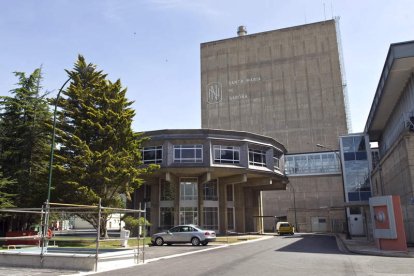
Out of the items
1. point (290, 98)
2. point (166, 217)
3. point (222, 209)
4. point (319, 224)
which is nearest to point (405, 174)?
point (222, 209)

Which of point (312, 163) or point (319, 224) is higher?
point (312, 163)

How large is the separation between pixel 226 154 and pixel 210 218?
327 inches

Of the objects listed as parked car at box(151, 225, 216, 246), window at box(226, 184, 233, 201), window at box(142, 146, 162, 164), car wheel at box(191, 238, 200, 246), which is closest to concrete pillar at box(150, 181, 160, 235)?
window at box(142, 146, 162, 164)

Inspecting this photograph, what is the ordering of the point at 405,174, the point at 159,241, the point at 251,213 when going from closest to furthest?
1. the point at 405,174
2. the point at 159,241
3. the point at 251,213

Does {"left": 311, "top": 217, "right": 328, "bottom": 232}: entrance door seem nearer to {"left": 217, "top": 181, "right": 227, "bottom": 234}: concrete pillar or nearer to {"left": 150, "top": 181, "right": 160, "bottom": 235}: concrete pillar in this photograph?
{"left": 217, "top": 181, "right": 227, "bottom": 234}: concrete pillar

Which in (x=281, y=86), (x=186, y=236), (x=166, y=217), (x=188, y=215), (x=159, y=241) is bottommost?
(x=159, y=241)

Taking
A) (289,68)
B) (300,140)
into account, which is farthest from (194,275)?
(289,68)

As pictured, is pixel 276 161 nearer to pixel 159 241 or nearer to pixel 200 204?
pixel 200 204

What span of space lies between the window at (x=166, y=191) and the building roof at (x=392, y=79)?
78.3 feet

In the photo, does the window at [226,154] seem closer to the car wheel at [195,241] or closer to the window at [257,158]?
the window at [257,158]

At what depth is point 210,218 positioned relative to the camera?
44.7m

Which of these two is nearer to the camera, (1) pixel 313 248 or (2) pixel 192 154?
(1) pixel 313 248

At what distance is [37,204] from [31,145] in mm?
6058

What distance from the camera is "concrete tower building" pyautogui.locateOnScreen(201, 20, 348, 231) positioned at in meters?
68.8
